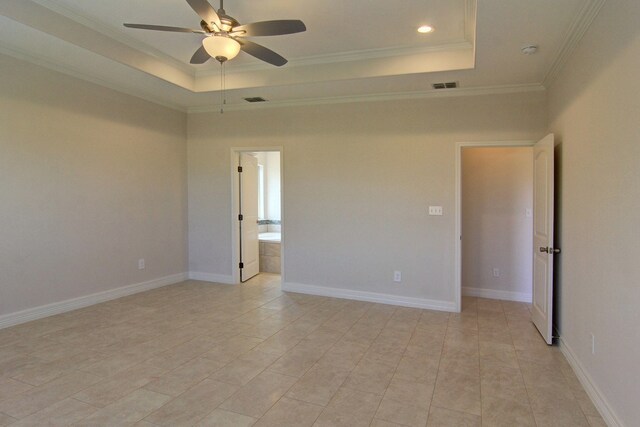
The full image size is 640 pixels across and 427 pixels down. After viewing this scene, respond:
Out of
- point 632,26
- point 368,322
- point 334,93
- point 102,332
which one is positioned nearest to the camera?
point 632,26

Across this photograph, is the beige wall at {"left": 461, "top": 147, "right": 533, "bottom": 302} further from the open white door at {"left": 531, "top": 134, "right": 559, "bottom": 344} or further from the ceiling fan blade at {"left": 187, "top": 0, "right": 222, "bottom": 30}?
the ceiling fan blade at {"left": 187, "top": 0, "right": 222, "bottom": 30}

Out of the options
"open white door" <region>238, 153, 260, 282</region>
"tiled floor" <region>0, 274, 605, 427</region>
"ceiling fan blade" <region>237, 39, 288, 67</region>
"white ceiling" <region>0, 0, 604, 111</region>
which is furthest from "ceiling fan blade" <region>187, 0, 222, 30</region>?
"open white door" <region>238, 153, 260, 282</region>

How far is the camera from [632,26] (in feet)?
6.56

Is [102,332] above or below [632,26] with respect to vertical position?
below

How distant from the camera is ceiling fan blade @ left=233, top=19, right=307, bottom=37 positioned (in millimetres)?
2613

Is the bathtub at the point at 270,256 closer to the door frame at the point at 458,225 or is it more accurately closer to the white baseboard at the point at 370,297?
the white baseboard at the point at 370,297

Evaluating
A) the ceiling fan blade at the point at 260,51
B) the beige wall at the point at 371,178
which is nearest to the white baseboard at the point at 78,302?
the beige wall at the point at 371,178

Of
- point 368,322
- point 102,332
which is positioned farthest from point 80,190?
point 368,322

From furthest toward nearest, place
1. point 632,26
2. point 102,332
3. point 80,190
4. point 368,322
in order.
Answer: point 80,190 → point 368,322 → point 102,332 → point 632,26

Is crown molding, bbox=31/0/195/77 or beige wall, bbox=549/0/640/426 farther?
crown molding, bbox=31/0/195/77

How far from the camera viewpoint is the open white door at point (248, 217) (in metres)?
5.87

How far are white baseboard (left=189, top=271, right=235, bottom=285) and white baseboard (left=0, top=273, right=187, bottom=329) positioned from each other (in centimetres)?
24

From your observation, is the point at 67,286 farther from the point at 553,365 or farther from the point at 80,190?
the point at 553,365

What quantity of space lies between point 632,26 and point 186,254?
226 inches
